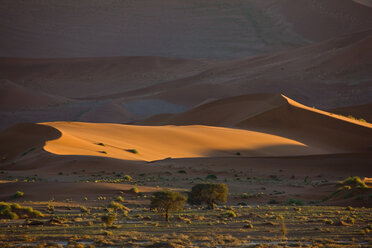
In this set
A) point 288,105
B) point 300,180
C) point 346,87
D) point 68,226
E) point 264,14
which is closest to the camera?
point 68,226

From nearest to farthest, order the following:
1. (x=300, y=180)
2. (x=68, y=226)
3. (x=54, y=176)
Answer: (x=68, y=226)
(x=54, y=176)
(x=300, y=180)

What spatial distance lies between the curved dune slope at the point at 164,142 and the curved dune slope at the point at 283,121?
4059 mm

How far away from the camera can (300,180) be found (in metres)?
29.8

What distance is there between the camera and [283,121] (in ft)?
172

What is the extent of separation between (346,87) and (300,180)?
48.6 m

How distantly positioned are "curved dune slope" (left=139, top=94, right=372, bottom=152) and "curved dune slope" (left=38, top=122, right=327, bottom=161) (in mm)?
4059

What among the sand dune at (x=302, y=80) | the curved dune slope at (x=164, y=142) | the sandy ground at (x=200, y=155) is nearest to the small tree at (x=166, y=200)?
the sandy ground at (x=200, y=155)

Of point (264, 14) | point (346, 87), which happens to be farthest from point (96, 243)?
point (264, 14)

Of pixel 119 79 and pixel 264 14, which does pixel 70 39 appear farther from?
pixel 264 14

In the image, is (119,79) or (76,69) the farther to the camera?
(76,69)

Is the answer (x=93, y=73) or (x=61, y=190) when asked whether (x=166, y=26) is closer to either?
(x=93, y=73)

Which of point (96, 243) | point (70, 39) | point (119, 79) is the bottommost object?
point (96, 243)

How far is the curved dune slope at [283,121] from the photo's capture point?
48.2m

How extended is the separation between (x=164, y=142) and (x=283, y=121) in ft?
49.8
